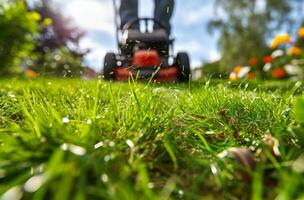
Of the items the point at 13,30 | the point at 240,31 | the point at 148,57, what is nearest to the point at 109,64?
the point at 148,57

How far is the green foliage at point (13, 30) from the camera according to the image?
7.89 metres

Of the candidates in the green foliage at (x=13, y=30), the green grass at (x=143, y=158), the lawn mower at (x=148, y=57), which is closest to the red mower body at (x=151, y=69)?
the lawn mower at (x=148, y=57)

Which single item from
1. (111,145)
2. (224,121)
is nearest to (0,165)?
(111,145)

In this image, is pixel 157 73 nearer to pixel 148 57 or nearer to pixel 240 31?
pixel 148 57

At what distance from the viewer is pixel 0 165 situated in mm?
1071

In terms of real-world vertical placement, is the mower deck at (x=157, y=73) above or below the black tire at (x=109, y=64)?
below

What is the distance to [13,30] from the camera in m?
7.94

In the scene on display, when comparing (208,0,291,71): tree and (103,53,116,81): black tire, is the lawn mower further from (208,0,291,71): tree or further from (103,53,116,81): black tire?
(208,0,291,71): tree

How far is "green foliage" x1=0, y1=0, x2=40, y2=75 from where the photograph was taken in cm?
789

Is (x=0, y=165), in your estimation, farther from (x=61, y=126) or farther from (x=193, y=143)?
(x=193, y=143)

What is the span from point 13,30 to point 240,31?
14974mm

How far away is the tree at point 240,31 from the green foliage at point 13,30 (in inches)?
553

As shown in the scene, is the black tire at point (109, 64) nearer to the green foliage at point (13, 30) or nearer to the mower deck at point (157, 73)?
the mower deck at point (157, 73)

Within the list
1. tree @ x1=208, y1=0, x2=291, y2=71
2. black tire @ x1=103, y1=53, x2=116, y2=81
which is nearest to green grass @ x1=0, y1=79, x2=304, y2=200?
black tire @ x1=103, y1=53, x2=116, y2=81
